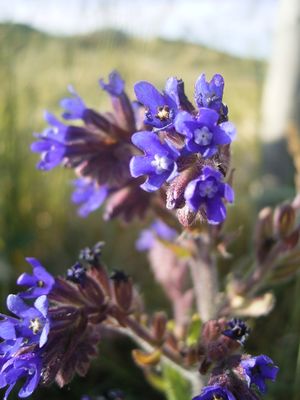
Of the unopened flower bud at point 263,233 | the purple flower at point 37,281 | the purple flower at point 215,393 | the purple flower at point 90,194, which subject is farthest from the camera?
the unopened flower bud at point 263,233

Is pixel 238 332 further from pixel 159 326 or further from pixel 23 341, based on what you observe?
pixel 23 341

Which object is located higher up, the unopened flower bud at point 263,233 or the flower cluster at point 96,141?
the flower cluster at point 96,141

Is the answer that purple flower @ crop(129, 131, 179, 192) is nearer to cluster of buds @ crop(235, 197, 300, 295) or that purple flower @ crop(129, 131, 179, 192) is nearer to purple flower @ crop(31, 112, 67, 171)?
Result: purple flower @ crop(31, 112, 67, 171)

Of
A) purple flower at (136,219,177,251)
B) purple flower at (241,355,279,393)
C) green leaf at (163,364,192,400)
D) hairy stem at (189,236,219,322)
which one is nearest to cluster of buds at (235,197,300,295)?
hairy stem at (189,236,219,322)

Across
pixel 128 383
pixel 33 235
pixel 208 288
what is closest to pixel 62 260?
pixel 33 235

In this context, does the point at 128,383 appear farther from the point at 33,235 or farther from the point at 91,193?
the point at 91,193

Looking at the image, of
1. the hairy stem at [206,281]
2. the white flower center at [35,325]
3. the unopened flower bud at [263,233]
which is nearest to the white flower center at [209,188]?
the white flower center at [35,325]

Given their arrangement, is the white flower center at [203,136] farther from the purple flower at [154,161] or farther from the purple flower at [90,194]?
the purple flower at [90,194]
